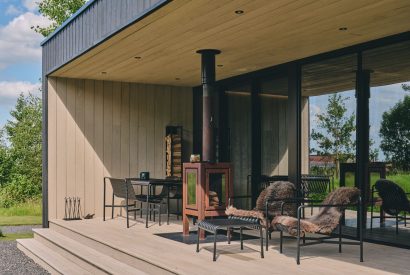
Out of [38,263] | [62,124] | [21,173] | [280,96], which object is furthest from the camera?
[21,173]

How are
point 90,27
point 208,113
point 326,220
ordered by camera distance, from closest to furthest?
point 326,220 → point 208,113 → point 90,27

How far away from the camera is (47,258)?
6949mm

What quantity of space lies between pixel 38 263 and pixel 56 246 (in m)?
0.34

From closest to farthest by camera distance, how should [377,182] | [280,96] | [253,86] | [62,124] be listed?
1. [377,182]
2. [280,96]
3. [253,86]
4. [62,124]

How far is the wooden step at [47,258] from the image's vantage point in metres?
6.29

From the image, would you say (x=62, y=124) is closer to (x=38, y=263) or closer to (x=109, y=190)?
(x=109, y=190)

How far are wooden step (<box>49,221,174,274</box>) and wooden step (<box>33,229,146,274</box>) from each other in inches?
2.0

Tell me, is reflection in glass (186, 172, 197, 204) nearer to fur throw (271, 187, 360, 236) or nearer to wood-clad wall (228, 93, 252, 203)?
fur throw (271, 187, 360, 236)

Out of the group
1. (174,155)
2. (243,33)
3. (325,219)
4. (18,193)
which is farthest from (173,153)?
(18,193)

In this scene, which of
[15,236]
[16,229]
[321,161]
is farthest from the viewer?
[16,229]

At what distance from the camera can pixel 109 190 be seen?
952 centimetres

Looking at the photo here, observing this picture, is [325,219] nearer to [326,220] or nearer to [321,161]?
[326,220]

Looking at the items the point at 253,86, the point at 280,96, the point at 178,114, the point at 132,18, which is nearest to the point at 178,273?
the point at 132,18

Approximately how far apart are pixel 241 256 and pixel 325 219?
3.12 ft
